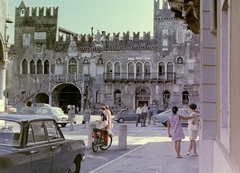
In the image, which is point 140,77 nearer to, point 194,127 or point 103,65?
point 103,65

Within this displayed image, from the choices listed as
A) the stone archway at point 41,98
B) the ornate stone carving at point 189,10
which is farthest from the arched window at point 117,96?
the ornate stone carving at point 189,10

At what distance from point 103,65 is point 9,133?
44329mm

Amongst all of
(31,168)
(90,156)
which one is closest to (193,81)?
(90,156)

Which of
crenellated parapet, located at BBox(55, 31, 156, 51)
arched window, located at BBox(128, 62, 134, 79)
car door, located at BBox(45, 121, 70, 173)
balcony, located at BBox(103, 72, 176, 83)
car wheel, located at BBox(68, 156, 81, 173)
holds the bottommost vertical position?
car wheel, located at BBox(68, 156, 81, 173)

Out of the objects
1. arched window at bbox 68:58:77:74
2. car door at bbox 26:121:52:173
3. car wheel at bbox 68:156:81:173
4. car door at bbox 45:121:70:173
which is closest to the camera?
car door at bbox 26:121:52:173

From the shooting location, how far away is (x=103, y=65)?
2008 inches

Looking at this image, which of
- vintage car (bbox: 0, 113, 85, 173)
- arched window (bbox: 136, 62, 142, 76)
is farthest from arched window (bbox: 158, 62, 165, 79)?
vintage car (bbox: 0, 113, 85, 173)

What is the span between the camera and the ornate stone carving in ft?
36.6

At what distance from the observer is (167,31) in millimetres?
49969

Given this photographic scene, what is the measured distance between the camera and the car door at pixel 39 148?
6820 mm

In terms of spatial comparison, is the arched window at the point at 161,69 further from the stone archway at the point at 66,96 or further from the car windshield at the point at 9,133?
the car windshield at the point at 9,133

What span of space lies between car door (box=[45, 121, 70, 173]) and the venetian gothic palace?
4083 centimetres

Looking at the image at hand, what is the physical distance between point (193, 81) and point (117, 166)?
38.9 metres

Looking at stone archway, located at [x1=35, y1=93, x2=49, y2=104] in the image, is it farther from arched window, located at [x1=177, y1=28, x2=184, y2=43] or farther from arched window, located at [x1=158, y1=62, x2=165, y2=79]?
arched window, located at [x1=177, y1=28, x2=184, y2=43]
